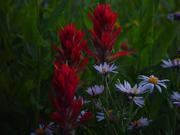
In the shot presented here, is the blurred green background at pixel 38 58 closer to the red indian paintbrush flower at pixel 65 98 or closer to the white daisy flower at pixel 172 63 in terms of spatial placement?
the white daisy flower at pixel 172 63

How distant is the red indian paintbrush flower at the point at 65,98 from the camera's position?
40.3 inches

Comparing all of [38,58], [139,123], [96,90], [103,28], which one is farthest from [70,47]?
[38,58]

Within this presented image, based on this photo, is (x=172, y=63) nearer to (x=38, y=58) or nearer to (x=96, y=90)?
(x=96, y=90)

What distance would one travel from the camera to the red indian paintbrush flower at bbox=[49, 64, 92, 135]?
1023mm

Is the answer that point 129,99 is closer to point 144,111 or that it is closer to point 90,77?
point 144,111

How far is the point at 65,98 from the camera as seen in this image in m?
1.04

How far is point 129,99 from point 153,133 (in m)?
0.19

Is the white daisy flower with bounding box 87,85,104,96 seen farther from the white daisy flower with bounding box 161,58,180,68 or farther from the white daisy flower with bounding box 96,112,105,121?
the white daisy flower with bounding box 161,58,180,68

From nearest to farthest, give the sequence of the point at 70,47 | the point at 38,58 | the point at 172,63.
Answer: the point at 70,47 → the point at 172,63 → the point at 38,58

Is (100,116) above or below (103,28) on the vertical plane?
below

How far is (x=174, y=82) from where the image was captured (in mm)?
1516

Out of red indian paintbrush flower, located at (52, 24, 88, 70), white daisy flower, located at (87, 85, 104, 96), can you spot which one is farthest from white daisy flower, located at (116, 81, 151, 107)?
red indian paintbrush flower, located at (52, 24, 88, 70)

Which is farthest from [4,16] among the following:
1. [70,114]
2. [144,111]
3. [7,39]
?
[70,114]

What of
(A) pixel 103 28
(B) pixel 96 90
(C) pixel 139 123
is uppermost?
(A) pixel 103 28
